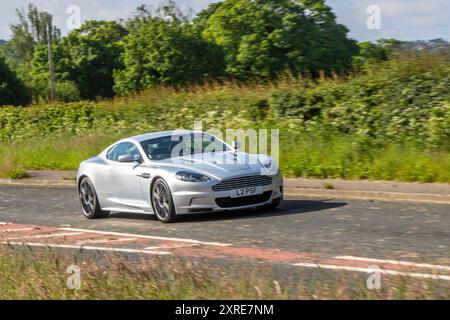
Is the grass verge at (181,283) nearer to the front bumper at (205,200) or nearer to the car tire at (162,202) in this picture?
the front bumper at (205,200)

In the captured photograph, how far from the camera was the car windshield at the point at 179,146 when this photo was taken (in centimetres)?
1471

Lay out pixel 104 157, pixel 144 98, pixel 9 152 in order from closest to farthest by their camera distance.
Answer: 1. pixel 104 157
2. pixel 144 98
3. pixel 9 152

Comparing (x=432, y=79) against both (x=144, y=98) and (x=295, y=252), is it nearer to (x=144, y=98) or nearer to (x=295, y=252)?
Answer: (x=295, y=252)

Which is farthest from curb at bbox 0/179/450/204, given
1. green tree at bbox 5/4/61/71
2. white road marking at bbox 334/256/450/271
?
green tree at bbox 5/4/61/71

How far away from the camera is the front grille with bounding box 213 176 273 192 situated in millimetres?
13570

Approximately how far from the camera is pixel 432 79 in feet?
61.3

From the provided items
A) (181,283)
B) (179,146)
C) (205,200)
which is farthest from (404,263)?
(179,146)

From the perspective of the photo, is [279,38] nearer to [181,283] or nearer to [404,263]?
[404,263]

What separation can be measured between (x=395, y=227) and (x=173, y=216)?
3.66 m

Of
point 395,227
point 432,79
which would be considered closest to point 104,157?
point 395,227

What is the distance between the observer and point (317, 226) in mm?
12352

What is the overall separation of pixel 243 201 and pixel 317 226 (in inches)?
71.5

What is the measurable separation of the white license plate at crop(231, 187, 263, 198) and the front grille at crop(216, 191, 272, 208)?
0.07 meters

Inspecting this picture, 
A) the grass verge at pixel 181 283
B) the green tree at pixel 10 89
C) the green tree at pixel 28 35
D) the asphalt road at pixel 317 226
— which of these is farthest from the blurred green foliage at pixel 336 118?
the green tree at pixel 28 35
